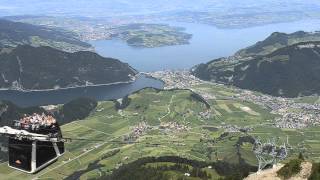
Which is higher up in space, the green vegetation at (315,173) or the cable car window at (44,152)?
the cable car window at (44,152)

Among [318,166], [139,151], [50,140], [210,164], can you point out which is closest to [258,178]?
[318,166]

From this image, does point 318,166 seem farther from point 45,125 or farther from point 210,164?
point 210,164

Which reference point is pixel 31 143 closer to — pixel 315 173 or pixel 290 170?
pixel 290 170

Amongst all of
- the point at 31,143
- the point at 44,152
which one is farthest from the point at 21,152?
the point at 44,152

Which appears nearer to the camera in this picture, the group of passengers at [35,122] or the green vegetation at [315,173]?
the group of passengers at [35,122]

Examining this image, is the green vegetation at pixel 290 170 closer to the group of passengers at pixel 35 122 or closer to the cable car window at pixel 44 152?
the cable car window at pixel 44 152

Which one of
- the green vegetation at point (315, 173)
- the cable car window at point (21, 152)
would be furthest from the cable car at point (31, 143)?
the green vegetation at point (315, 173)

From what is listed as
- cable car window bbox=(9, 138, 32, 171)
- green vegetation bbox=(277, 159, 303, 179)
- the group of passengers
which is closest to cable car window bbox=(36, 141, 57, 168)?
cable car window bbox=(9, 138, 32, 171)

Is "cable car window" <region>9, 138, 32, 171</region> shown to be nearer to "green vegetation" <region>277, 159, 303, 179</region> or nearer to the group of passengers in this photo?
the group of passengers

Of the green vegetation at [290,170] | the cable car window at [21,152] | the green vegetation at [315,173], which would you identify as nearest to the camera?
the cable car window at [21,152]
